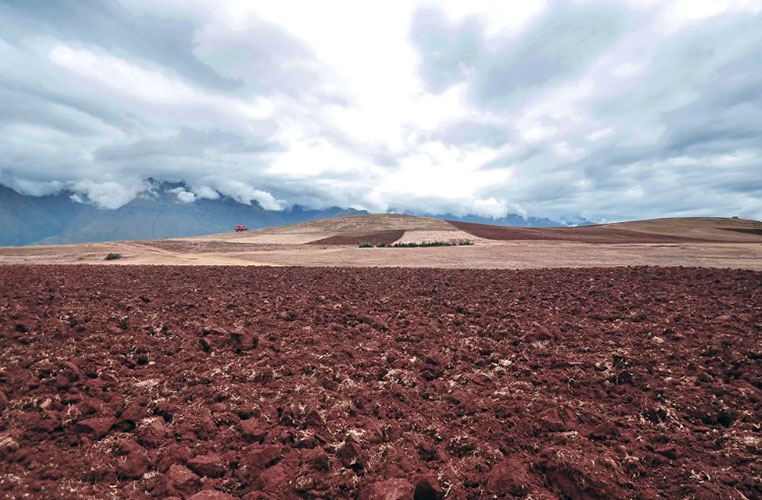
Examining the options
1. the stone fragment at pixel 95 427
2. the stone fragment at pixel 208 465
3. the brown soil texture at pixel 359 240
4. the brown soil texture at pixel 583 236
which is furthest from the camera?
the brown soil texture at pixel 359 240

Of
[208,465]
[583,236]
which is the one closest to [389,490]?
[208,465]

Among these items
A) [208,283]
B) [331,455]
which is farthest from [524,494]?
[208,283]

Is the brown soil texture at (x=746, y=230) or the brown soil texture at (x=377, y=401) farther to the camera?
the brown soil texture at (x=746, y=230)

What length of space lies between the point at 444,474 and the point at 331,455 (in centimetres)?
129

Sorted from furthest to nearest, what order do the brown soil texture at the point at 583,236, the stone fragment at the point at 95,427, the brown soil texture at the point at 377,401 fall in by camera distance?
1. the brown soil texture at the point at 583,236
2. the stone fragment at the point at 95,427
3. the brown soil texture at the point at 377,401

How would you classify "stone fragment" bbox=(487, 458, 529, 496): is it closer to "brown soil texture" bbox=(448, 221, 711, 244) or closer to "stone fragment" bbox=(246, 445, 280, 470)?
"stone fragment" bbox=(246, 445, 280, 470)

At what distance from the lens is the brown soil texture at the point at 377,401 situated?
3.77m

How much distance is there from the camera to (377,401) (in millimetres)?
5371

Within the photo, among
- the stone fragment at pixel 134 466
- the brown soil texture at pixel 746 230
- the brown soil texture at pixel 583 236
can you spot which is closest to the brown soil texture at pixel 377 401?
the stone fragment at pixel 134 466

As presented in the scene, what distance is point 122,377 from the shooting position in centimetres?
582

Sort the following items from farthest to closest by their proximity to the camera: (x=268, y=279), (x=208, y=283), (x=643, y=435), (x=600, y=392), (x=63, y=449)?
(x=268, y=279) → (x=208, y=283) → (x=600, y=392) → (x=643, y=435) → (x=63, y=449)

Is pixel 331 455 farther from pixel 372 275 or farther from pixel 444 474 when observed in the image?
pixel 372 275

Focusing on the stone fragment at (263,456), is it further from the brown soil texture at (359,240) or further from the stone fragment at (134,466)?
the brown soil texture at (359,240)

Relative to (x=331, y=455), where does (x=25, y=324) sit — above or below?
above
